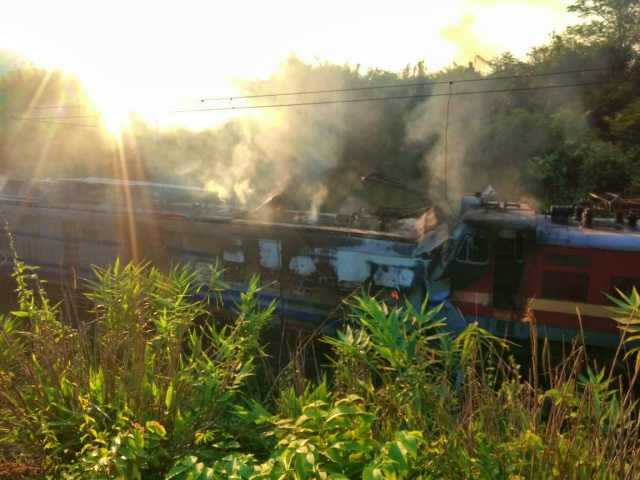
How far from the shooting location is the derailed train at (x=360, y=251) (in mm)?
6508

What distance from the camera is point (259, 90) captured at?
65.4 ft

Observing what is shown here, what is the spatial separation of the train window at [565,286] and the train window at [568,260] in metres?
0.10

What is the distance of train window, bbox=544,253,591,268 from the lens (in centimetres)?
646

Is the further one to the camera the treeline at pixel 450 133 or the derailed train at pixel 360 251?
the treeline at pixel 450 133

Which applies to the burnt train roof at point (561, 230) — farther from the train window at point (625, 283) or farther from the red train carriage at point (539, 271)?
the train window at point (625, 283)

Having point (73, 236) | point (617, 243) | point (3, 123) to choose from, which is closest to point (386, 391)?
point (617, 243)

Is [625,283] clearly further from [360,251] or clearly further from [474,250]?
[360,251]

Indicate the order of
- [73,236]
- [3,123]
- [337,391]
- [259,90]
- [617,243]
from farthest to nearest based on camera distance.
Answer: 1. [3,123]
2. [259,90]
3. [73,236]
4. [617,243]
5. [337,391]

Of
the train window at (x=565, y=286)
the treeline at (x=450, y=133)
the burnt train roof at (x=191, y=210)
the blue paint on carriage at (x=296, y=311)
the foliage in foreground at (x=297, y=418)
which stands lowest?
the blue paint on carriage at (x=296, y=311)

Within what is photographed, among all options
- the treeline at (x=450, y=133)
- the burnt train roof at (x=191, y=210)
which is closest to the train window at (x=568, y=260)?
the burnt train roof at (x=191, y=210)

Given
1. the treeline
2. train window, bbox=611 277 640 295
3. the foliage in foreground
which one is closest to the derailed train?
train window, bbox=611 277 640 295

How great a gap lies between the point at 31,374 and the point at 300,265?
16.3 ft

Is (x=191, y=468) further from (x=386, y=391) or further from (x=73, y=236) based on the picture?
(x=73, y=236)

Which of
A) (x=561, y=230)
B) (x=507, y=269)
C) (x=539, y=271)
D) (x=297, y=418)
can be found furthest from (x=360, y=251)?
(x=297, y=418)
